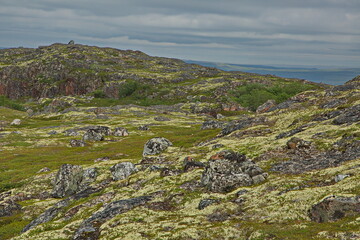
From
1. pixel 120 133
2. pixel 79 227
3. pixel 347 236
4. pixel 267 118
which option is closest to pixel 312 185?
pixel 347 236

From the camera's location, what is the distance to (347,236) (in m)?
22.0

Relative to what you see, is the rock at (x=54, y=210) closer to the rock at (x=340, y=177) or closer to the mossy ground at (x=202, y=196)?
the mossy ground at (x=202, y=196)

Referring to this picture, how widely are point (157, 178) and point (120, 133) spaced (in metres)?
79.4

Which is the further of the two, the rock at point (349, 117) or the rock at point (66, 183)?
the rock at point (66, 183)

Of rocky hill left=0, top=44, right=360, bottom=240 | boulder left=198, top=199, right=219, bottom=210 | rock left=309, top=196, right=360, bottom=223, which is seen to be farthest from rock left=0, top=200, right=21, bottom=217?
rock left=309, top=196, right=360, bottom=223

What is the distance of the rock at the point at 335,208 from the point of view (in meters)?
27.2

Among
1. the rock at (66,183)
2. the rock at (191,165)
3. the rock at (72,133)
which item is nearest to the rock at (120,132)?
the rock at (72,133)

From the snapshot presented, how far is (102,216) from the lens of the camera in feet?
133

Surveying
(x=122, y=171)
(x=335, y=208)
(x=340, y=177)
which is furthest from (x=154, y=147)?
(x=335, y=208)

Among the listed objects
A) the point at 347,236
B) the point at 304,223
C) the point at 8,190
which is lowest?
the point at 8,190

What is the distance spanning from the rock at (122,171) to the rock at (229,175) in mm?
19769

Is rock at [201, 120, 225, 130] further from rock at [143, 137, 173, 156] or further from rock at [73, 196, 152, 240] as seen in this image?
rock at [73, 196, 152, 240]

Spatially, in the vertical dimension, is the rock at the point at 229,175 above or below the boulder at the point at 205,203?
above

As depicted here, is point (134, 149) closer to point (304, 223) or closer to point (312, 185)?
point (312, 185)
